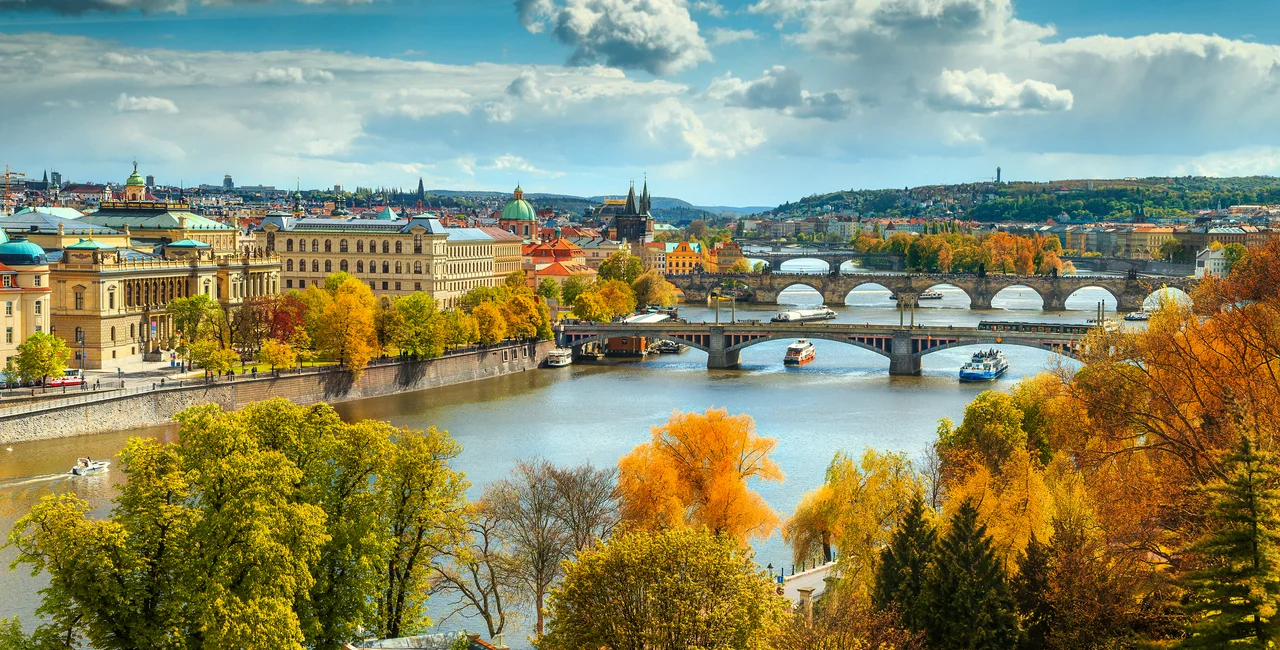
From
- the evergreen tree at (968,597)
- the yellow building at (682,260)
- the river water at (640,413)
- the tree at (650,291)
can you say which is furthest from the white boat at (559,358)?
the yellow building at (682,260)

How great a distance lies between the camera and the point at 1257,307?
25203 mm

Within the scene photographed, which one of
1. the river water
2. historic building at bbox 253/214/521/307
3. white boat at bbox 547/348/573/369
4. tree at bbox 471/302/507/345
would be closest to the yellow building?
historic building at bbox 253/214/521/307

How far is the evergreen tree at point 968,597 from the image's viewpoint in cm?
1902

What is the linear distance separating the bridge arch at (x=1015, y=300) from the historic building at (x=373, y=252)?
40821 mm

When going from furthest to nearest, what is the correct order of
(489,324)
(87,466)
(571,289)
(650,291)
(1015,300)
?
(1015,300), (650,291), (571,289), (489,324), (87,466)

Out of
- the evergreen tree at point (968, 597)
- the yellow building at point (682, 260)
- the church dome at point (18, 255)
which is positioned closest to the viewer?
the evergreen tree at point (968, 597)

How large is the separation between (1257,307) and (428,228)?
53.0 m

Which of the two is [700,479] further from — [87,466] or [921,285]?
[921,285]

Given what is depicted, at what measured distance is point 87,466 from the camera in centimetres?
3706

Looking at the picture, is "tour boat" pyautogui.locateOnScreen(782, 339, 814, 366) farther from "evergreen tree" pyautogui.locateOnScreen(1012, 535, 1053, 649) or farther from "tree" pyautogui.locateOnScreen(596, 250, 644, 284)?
"evergreen tree" pyautogui.locateOnScreen(1012, 535, 1053, 649)

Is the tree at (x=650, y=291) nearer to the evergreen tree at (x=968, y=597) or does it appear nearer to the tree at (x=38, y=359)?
the tree at (x=38, y=359)

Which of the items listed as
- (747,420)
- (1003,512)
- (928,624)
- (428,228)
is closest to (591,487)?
(747,420)

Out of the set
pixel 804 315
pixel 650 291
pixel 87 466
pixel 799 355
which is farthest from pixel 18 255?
pixel 804 315

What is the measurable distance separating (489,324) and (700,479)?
34.2 m
